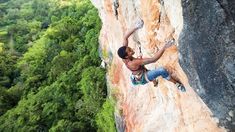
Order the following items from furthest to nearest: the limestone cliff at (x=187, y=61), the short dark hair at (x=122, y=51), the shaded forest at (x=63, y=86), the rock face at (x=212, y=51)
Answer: the shaded forest at (x=63, y=86) → the short dark hair at (x=122, y=51) → the limestone cliff at (x=187, y=61) → the rock face at (x=212, y=51)

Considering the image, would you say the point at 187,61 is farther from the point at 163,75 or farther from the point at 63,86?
the point at 63,86

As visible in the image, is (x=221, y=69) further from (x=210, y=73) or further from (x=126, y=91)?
(x=126, y=91)

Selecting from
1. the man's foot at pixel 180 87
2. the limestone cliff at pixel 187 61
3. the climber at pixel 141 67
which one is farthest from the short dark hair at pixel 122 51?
the man's foot at pixel 180 87

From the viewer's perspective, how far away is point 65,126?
1177 inches

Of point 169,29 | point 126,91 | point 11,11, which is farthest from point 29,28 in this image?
point 169,29

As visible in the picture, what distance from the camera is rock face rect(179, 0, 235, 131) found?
8141 mm

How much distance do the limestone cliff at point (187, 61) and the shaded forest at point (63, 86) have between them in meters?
9.17

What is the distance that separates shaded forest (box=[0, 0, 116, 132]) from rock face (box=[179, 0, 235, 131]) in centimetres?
1409

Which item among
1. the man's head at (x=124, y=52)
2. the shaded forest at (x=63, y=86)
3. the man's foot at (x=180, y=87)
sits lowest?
the shaded forest at (x=63, y=86)

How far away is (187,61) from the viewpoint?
9742mm

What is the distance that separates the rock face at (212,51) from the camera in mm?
8141

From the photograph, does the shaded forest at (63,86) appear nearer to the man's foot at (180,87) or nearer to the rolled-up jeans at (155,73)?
the man's foot at (180,87)

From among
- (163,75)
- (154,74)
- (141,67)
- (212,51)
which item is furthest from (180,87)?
(212,51)

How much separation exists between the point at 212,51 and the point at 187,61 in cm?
113
